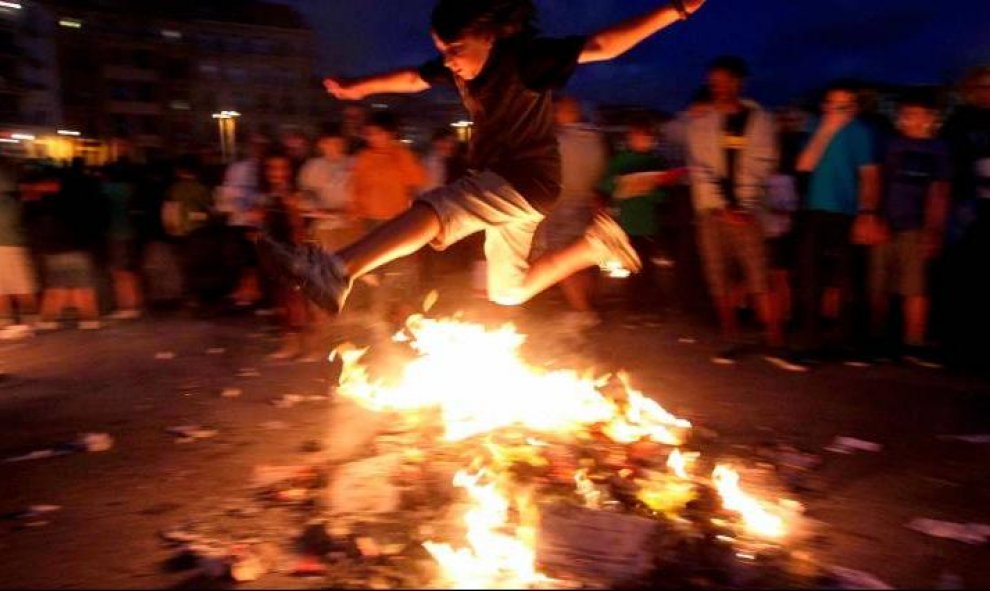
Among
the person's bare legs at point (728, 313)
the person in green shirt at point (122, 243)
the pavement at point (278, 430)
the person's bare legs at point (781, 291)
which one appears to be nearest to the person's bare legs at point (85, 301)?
the person in green shirt at point (122, 243)

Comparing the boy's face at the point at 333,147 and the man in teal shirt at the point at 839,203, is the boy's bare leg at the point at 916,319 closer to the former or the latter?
the man in teal shirt at the point at 839,203

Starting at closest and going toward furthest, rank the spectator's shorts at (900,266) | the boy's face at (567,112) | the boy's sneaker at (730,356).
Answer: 1. the boy's sneaker at (730,356)
2. the spectator's shorts at (900,266)
3. the boy's face at (567,112)

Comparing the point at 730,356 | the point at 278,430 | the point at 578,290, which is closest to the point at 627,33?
the point at 278,430

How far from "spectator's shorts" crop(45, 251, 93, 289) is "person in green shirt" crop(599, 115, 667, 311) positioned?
17.7 feet

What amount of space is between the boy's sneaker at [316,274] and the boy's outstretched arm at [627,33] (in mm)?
1604

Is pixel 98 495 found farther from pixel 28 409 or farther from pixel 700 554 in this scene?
pixel 700 554

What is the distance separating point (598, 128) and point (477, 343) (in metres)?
3.43

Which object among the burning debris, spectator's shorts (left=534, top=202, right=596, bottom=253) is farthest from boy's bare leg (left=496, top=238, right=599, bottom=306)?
spectator's shorts (left=534, top=202, right=596, bottom=253)

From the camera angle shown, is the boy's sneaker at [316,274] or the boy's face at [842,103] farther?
the boy's face at [842,103]

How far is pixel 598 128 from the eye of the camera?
8.55 meters

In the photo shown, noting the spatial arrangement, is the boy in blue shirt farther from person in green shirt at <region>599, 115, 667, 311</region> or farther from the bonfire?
the bonfire

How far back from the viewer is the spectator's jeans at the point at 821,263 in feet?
24.2

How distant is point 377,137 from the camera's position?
7.70 meters

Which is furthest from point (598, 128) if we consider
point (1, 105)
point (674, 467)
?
point (1, 105)
